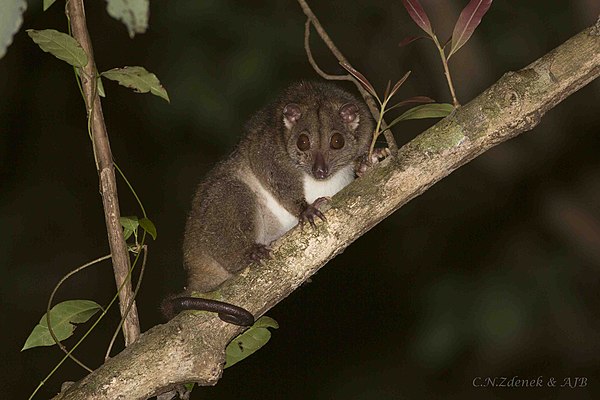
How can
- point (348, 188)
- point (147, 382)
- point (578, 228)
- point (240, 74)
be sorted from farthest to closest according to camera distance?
point (240, 74)
point (578, 228)
point (348, 188)
point (147, 382)

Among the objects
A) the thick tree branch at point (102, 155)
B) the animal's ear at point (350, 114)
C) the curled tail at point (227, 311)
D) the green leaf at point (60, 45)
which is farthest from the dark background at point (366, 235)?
the green leaf at point (60, 45)

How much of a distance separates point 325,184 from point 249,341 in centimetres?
173

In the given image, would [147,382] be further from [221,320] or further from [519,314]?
[519,314]

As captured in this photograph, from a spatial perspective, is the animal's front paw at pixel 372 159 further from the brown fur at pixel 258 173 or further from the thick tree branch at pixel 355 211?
the thick tree branch at pixel 355 211

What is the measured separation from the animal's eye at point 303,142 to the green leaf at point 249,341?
1.70 m

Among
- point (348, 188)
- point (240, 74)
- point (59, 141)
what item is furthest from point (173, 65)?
point (348, 188)

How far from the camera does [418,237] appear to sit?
866 cm

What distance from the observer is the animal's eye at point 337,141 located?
503 centimetres

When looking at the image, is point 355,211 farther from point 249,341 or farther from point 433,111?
point 249,341

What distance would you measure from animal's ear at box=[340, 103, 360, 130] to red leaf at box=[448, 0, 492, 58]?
2024 millimetres

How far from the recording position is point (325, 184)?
200 inches

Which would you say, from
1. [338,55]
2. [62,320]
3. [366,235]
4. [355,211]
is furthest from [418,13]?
[366,235]

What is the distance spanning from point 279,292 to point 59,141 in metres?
6.86

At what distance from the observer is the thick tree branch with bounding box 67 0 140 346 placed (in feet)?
9.94
